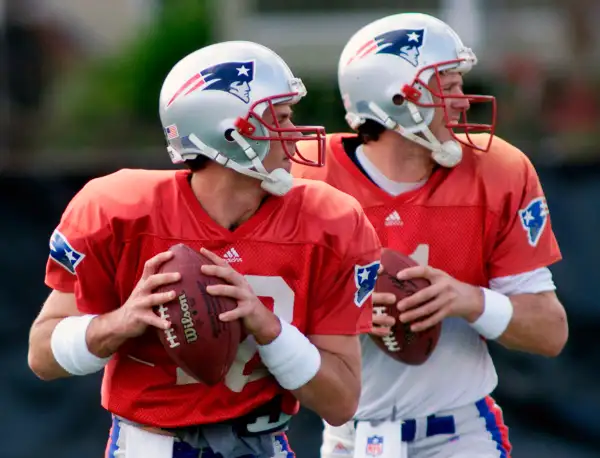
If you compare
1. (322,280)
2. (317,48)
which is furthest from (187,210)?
(317,48)

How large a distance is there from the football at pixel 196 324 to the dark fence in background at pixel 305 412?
2.23 meters

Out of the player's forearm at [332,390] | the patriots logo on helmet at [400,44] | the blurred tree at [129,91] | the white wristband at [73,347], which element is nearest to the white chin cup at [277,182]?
the player's forearm at [332,390]

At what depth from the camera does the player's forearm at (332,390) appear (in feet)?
9.55

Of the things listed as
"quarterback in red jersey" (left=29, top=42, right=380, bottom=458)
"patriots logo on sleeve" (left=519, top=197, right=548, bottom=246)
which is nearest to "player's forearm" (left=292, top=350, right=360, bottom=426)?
"quarterback in red jersey" (left=29, top=42, right=380, bottom=458)

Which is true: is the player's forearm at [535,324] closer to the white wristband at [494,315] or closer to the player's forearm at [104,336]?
the white wristband at [494,315]

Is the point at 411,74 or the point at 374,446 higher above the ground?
the point at 411,74

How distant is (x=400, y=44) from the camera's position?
361cm

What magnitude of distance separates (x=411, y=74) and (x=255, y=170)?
0.79m

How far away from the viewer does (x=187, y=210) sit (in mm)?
2951

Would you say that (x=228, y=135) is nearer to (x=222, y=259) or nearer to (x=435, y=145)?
(x=222, y=259)

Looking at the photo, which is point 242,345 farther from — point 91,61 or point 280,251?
point 91,61

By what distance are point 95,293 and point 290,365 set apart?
1.51 ft

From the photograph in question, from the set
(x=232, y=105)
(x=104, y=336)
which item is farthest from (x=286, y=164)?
(x=104, y=336)

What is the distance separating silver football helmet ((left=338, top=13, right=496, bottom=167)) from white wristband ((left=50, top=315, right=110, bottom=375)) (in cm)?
112
